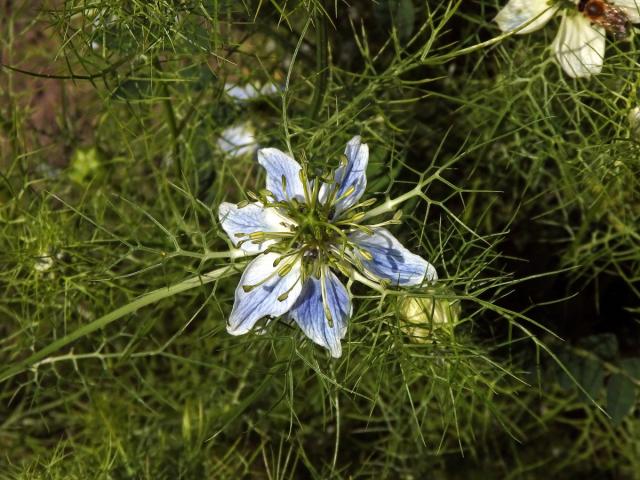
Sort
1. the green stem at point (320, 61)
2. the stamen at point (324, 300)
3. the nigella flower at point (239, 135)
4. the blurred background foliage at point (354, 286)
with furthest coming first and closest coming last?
the nigella flower at point (239, 135) → the blurred background foliage at point (354, 286) → the green stem at point (320, 61) → the stamen at point (324, 300)

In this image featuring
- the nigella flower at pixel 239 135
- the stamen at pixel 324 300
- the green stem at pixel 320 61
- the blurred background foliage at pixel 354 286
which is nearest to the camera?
the stamen at pixel 324 300

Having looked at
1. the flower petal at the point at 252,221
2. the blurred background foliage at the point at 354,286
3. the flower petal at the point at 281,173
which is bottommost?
the blurred background foliage at the point at 354,286

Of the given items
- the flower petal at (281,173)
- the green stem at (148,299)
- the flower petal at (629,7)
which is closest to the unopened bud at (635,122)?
the flower petal at (629,7)

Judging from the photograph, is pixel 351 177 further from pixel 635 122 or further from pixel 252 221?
pixel 635 122

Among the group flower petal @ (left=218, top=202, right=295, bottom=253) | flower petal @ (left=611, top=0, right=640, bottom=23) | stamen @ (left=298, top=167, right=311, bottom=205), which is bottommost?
flower petal @ (left=218, top=202, right=295, bottom=253)

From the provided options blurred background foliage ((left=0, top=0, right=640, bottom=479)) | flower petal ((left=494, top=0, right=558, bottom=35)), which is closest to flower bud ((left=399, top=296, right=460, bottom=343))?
blurred background foliage ((left=0, top=0, right=640, bottom=479))

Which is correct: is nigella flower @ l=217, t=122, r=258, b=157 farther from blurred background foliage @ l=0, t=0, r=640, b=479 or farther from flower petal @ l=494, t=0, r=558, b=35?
flower petal @ l=494, t=0, r=558, b=35

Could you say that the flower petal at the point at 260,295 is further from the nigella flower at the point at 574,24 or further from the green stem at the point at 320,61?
the nigella flower at the point at 574,24
